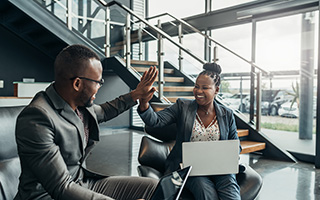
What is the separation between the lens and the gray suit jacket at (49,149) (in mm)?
1029

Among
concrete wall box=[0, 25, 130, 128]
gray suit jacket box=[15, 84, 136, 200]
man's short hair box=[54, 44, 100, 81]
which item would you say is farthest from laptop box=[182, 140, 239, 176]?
concrete wall box=[0, 25, 130, 128]

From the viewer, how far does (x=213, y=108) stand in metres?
2.30

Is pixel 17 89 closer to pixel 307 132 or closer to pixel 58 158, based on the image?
pixel 58 158

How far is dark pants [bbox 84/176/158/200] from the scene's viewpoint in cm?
141

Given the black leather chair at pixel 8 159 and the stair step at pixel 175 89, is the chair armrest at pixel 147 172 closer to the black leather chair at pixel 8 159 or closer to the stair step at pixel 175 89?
the black leather chair at pixel 8 159

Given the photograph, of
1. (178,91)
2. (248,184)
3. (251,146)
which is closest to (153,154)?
(248,184)

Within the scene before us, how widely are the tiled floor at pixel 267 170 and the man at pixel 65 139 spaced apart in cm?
190

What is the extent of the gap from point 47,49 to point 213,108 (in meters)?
4.39

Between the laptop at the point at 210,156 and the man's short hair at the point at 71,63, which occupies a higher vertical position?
the man's short hair at the point at 71,63

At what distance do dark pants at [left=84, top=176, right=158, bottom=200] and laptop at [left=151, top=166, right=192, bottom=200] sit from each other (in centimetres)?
32

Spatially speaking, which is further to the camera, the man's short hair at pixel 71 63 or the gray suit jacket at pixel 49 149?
the man's short hair at pixel 71 63

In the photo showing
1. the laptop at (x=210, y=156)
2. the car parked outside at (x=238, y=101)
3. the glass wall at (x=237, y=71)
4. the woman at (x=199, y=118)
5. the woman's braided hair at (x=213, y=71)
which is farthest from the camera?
the glass wall at (x=237, y=71)

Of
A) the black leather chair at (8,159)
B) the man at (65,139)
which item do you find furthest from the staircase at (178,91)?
the black leather chair at (8,159)

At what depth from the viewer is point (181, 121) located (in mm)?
2205
